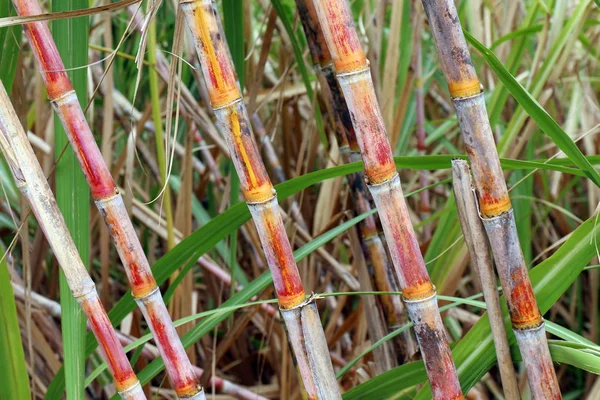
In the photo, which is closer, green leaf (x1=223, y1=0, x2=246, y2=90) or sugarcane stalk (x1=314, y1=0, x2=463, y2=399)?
sugarcane stalk (x1=314, y1=0, x2=463, y2=399)

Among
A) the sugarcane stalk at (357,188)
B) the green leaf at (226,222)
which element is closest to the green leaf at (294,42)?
the sugarcane stalk at (357,188)

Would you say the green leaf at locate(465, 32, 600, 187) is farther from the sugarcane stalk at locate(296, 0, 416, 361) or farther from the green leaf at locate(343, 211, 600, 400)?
the sugarcane stalk at locate(296, 0, 416, 361)

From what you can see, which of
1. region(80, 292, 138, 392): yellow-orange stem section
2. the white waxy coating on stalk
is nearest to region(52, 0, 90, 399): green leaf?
region(80, 292, 138, 392): yellow-orange stem section

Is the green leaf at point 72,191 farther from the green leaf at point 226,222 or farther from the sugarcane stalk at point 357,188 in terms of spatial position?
the sugarcane stalk at point 357,188

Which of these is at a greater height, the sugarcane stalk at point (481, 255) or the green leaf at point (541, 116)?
the green leaf at point (541, 116)

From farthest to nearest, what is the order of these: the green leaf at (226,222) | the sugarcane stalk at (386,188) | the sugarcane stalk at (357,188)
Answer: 1. the sugarcane stalk at (357,188)
2. the green leaf at (226,222)
3. the sugarcane stalk at (386,188)

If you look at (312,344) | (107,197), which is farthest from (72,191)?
(312,344)
